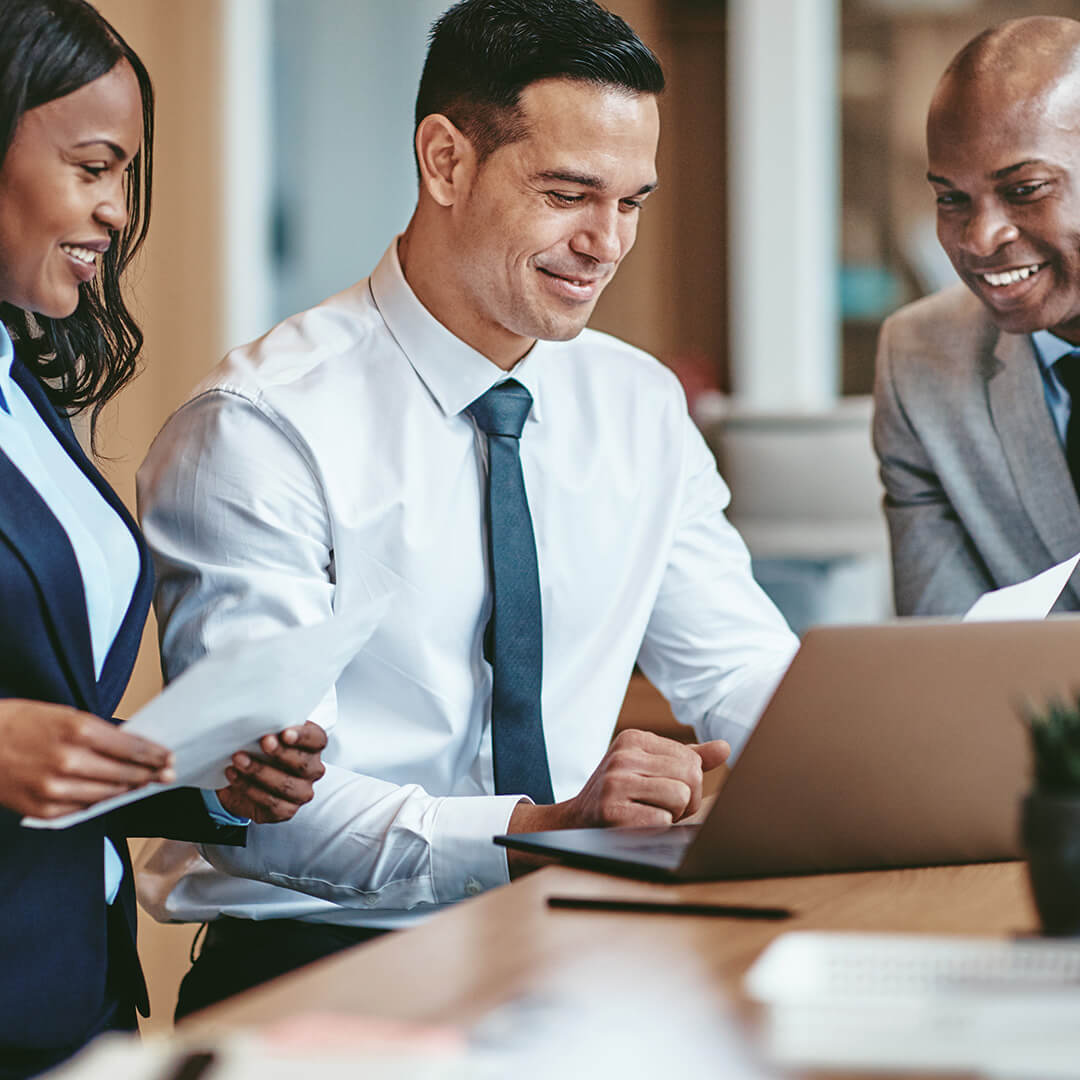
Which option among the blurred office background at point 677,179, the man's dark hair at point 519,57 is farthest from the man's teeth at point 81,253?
the blurred office background at point 677,179

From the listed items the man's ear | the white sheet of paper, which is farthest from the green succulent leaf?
the man's ear

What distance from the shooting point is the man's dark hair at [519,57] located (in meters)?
1.57

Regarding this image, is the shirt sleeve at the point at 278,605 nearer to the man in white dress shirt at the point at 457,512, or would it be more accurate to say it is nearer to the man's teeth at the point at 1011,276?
the man in white dress shirt at the point at 457,512

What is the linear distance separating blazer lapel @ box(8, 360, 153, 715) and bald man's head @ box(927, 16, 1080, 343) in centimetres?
105

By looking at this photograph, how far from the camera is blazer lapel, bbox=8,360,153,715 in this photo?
1.19m

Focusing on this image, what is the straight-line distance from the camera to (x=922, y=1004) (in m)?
0.62

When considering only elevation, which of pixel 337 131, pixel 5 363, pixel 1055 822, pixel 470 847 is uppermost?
pixel 337 131

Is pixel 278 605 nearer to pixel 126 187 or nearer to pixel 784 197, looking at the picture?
pixel 126 187

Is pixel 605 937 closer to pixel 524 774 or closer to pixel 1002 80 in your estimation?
pixel 524 774

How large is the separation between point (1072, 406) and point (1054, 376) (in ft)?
0.15

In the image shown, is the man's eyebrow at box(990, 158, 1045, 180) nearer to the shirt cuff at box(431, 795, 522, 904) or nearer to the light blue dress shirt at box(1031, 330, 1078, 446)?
the light blue dress shirt at box(1031, 330, 1078, 446)

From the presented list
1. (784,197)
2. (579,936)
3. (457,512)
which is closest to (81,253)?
(457,512)

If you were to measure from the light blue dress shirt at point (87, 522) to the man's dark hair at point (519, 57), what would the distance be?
592 mm

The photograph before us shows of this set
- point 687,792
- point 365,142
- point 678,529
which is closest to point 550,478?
point 678,529
